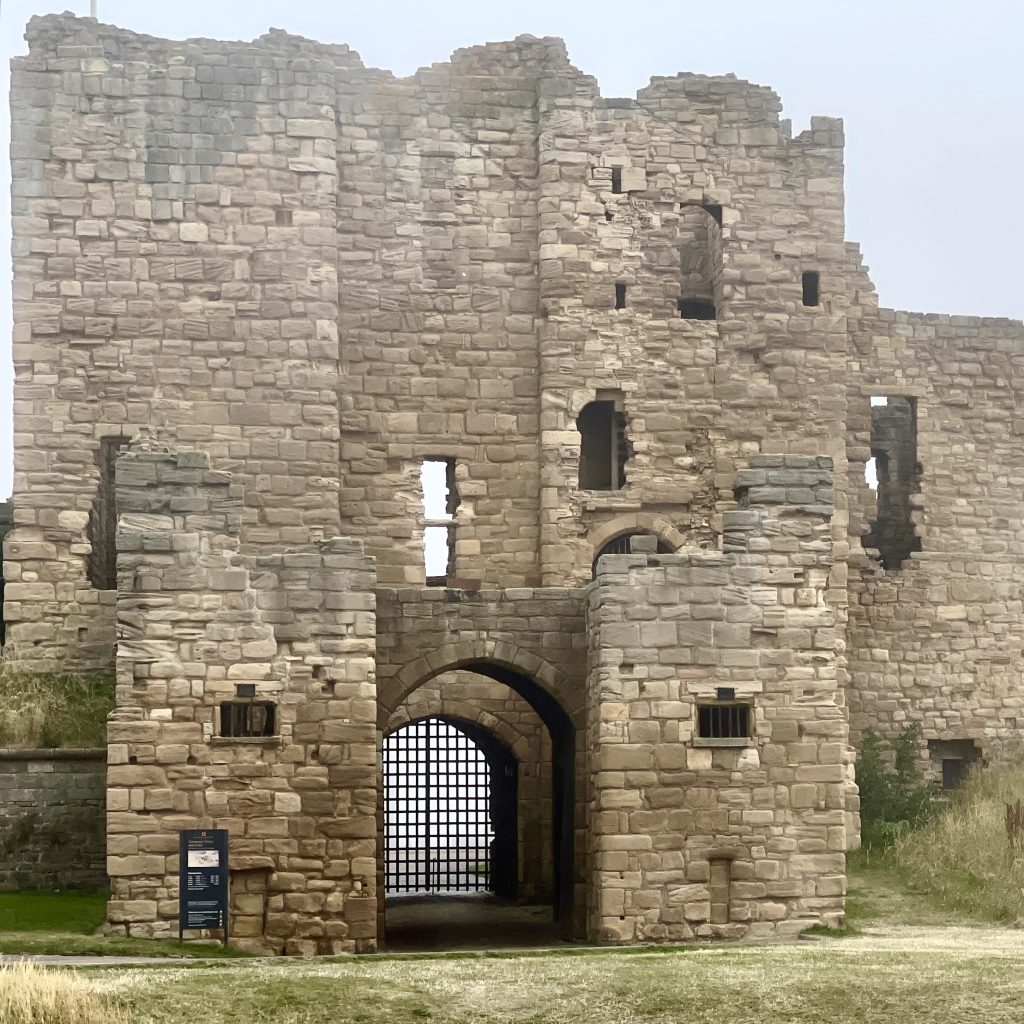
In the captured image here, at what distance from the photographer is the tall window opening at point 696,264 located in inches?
1029

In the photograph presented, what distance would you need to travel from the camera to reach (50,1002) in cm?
1277

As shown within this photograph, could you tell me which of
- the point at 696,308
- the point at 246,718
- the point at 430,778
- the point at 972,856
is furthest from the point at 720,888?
the point at 696,308

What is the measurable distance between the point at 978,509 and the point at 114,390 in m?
12.1

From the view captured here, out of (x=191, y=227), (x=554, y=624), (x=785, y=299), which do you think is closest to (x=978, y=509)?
(x=785, y=299)

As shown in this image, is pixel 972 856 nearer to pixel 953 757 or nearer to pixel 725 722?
pixel 725 722

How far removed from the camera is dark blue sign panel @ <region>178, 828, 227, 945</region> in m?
A: 17.9

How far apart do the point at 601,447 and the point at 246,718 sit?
8.37 m

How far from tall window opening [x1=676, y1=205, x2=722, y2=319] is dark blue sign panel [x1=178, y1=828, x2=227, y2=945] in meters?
11.0

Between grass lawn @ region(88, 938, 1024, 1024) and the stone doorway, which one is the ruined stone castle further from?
grass lawn @ region(88, 938, 1024, 1024)

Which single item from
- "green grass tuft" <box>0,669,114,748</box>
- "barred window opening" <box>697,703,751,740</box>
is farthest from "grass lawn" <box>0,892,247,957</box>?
"barred window opening" <box>697,703,751,740</box>

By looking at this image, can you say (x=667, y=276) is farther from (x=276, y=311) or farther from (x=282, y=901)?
(x=282, y=901)

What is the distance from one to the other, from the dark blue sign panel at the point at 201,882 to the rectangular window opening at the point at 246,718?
1.11 m

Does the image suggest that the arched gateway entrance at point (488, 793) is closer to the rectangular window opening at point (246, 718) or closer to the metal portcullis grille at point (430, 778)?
the metal portcullis grille at point (430, 778)

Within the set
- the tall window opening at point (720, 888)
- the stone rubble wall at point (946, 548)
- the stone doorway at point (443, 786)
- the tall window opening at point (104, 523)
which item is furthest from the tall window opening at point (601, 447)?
the tall window opening at point (720, 888)
